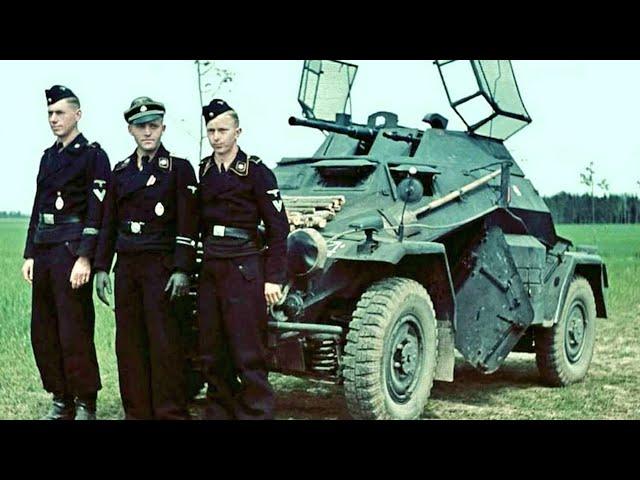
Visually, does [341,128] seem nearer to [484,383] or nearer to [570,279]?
[570,279]

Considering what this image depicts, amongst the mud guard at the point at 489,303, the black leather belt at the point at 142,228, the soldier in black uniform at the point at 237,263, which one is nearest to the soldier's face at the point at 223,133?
the soldier in black uniform at the point at 237,263

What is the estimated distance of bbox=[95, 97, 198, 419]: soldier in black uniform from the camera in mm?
6062

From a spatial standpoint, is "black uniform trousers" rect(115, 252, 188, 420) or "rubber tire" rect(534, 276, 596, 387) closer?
"black uniform trousers" rect(115, 252, 188, 420)

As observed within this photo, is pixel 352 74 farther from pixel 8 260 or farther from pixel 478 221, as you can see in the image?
pixel 8 260

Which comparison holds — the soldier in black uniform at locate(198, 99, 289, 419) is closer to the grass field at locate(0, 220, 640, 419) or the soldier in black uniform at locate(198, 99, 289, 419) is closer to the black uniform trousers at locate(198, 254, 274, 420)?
the black uniform trousers at locate(198, 254, 274, 420)

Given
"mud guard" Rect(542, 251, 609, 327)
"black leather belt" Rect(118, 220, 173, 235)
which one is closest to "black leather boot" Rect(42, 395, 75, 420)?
"black leather belt" Rect(118, 220, 173, 235)

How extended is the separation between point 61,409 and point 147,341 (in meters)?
0.73

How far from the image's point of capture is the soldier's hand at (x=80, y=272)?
6203mm

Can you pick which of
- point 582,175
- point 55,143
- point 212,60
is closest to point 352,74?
point 212,60

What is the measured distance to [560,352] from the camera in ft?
26.5

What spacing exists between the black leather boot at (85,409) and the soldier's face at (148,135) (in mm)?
1475

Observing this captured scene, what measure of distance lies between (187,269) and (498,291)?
2.42 m

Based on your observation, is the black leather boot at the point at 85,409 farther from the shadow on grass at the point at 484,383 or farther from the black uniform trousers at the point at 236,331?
the shadow on grass at the point at 484,383

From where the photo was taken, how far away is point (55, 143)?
252 inches
